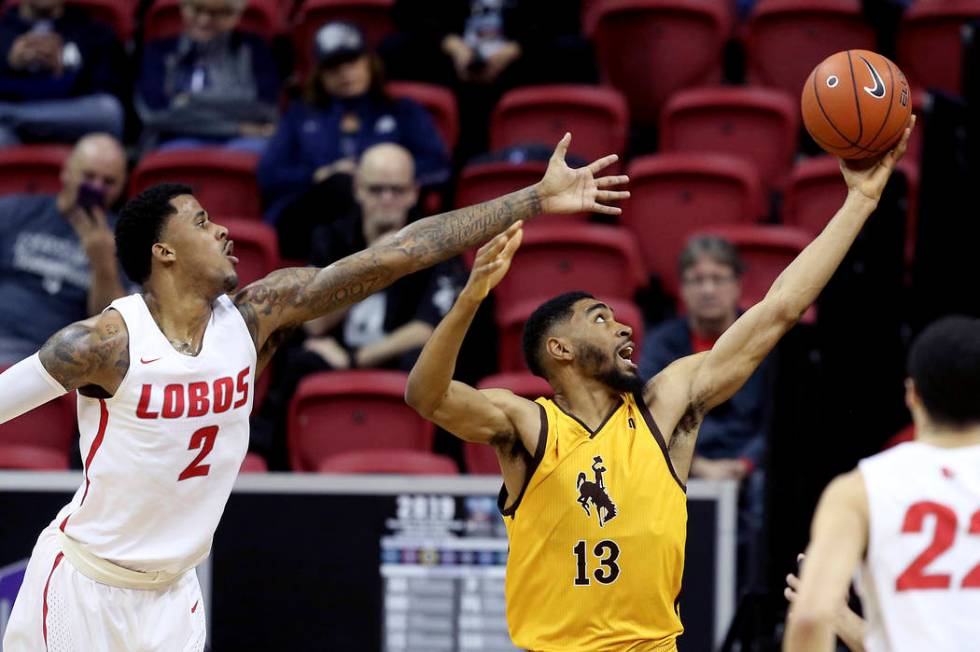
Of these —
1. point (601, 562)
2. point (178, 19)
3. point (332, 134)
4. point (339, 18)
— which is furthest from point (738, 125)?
point (601, 562)

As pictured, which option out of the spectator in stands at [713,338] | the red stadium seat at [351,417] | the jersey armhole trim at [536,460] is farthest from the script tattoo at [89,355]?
the spectator in stands at [713,338]

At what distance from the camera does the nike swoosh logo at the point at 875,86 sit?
5.65m

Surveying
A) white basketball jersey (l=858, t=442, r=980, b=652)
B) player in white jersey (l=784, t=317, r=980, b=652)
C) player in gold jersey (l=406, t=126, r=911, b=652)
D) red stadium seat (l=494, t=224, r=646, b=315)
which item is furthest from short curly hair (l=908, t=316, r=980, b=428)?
red stadium seat (l=494, t=224, r=646, b=315)

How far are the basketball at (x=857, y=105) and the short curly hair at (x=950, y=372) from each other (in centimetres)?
182

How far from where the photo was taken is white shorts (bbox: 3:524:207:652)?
5.27 m

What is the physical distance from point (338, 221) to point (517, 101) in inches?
59.7

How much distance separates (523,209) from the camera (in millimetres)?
5680

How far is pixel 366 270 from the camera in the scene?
5.59 m

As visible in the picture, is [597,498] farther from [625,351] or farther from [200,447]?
[200,447]

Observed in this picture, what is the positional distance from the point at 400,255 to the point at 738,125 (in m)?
4.48

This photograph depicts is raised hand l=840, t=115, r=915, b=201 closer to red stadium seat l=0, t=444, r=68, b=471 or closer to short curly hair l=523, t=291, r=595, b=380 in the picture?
short curly hair l=523, t=291, r=595, b=380

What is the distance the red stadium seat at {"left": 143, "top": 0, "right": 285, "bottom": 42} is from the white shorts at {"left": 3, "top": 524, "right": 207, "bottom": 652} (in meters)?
5.75

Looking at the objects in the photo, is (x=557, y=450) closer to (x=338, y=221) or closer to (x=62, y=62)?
(x=338, y=221)

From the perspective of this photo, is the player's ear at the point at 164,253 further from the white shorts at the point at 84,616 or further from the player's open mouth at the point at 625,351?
the player's open mouth at the point at 625,351
